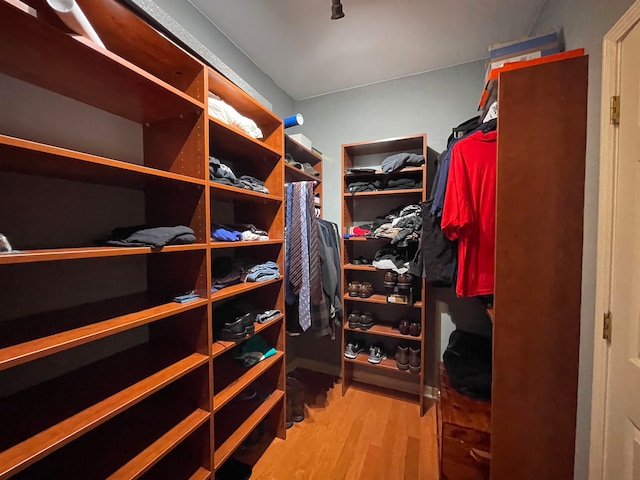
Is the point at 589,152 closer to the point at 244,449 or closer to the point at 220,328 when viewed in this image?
the point at 220,328

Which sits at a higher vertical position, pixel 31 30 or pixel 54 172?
pixel 31 30

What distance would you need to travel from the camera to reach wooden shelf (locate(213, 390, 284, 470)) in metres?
1.11

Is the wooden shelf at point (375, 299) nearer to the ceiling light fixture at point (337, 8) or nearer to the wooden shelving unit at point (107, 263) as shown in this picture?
the wooden shelving unit at point (107, 263)

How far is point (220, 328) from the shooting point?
124 cm

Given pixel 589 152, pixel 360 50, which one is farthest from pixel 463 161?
pixel 360 50

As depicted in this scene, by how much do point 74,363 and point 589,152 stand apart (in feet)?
7.24

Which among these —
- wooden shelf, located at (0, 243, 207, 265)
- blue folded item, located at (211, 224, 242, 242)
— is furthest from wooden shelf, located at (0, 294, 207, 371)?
blue folded item, located at (211, 224, 242, 242)

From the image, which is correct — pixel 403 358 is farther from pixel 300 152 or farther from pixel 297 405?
pixel 300 152

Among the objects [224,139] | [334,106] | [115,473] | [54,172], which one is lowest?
[115,473]

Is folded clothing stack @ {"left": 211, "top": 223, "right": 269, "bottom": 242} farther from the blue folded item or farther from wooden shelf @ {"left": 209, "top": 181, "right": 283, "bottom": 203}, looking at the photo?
wooden shelf @ {"left": 209, "top": 181, "right": 283, "bottom": 203}

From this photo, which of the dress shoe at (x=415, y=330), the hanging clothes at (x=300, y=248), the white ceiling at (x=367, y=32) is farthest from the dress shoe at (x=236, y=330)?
the white ceiling at (x=367, y=32)

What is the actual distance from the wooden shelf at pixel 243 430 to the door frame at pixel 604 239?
4.73 feet

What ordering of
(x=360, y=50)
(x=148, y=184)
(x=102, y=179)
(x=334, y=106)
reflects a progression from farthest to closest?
1. (x=334, y=106)
2. (x=360, y=50)
3. (x=148, y=184)
4. (x=102, y=179)

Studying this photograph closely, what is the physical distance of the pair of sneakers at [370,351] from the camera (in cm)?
201
